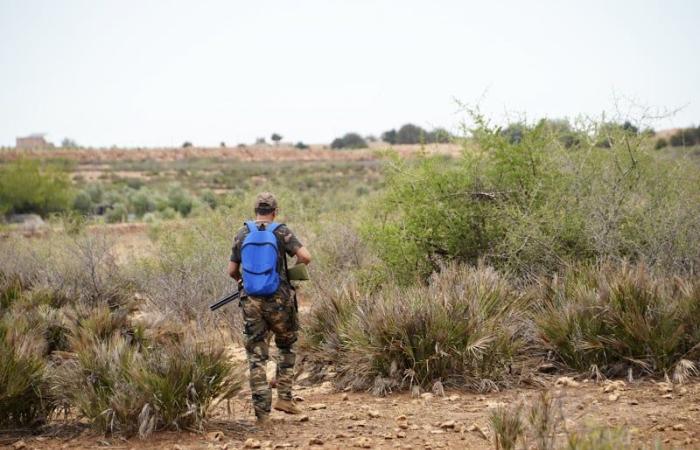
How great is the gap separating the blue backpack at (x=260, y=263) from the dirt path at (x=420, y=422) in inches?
45.0

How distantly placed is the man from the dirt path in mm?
204

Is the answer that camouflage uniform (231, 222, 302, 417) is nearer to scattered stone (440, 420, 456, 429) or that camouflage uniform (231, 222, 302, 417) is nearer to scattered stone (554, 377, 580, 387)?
scattered stone (440, 420, 456, 429)

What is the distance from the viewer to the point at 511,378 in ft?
25.6

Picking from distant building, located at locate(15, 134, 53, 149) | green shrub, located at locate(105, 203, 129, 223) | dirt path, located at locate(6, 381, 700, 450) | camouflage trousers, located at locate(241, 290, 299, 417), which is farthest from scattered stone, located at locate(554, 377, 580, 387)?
distant building, located at locate(15, 134, 53, 149)

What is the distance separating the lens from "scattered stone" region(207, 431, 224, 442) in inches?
254

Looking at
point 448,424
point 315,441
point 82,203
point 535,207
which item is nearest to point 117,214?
point 82,203

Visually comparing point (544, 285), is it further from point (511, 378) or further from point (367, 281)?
point (367, 281)

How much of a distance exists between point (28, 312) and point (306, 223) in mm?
7620

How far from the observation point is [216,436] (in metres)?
6.49

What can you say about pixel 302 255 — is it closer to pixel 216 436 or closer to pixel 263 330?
A: pixel 263 330

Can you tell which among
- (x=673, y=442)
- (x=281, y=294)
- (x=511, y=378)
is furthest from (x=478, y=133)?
(x=673, y=442)

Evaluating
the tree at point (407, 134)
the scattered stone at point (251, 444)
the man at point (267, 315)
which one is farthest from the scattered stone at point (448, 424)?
the tree at point (407, 134)

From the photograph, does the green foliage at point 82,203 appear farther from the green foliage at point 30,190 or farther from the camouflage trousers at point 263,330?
the camouflage trousers at point 263,330

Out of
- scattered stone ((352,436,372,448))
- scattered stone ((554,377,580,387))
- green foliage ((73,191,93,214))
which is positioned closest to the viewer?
scattered stone ((352,436,372,448))
